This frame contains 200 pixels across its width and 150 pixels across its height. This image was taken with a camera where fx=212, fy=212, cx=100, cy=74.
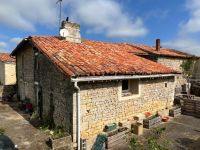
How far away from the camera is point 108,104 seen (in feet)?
33.8

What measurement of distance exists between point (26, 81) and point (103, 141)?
8.97 meters

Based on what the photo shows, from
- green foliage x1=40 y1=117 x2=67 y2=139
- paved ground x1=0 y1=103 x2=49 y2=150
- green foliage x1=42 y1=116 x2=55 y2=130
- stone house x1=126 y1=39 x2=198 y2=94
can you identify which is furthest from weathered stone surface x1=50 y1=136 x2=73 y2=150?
stone house x1=126 y1=39 x2=198 y2=94

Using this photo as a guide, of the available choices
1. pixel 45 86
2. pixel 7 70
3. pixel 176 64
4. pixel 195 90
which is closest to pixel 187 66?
pixel 176 64

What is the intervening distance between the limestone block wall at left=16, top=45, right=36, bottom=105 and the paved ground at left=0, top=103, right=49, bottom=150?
1.90 metres

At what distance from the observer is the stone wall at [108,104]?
932 centimetres

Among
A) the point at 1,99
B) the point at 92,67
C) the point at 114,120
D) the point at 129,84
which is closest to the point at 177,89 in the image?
the point at 129,84

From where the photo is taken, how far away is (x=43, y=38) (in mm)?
13234

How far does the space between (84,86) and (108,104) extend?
1810 millimetres

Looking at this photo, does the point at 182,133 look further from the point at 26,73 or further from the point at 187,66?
the point at 187,66

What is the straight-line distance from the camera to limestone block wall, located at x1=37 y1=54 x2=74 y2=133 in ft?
30.3

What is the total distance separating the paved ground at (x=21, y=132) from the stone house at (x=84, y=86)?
3.59ft

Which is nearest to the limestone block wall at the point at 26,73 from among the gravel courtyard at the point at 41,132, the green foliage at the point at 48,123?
the gravel courtyard at the point at 41,132

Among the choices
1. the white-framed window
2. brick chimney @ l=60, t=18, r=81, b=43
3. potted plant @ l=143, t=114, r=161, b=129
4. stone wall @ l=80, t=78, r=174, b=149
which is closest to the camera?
stone wall @ l=80, t=78, r=174, b=149

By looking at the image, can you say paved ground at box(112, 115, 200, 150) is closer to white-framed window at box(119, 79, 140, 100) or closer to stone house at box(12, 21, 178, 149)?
stone house at box(12, 21, 178, 149)
